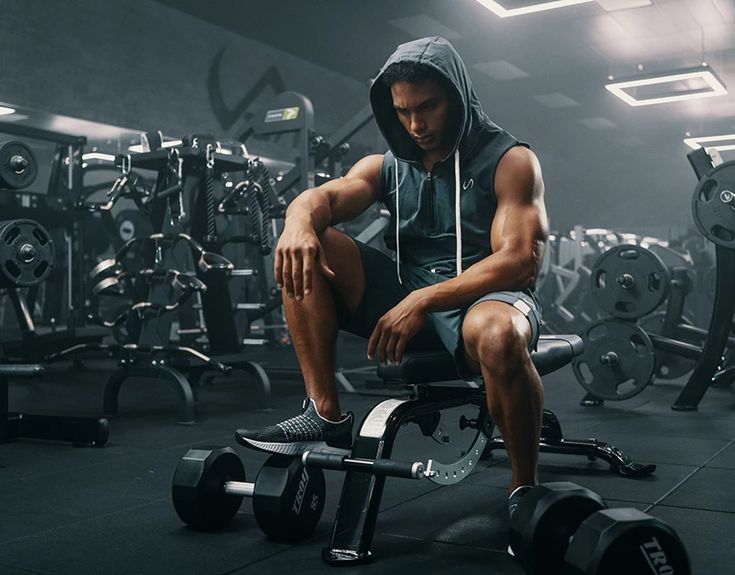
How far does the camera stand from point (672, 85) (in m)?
9.78

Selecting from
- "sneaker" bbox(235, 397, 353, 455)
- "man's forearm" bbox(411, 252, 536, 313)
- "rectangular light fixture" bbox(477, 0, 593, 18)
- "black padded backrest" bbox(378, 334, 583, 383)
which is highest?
"rectangular light fixture" bbox(477, 0, 593, 18)

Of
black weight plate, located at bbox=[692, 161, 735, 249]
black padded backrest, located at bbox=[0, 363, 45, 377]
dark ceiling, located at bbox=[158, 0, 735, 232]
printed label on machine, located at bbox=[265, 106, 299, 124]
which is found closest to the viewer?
black padded backrest, located at bbox=[0, 363, 45, 377]

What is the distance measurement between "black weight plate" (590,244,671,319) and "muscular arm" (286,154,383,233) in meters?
2.03

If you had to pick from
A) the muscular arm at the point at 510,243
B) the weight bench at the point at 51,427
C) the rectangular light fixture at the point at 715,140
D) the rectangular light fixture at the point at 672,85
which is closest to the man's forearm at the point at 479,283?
the muscular arm at the point at 510,243

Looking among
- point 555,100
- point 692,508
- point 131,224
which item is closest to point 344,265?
point 692,508

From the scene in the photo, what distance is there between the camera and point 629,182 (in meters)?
14.6

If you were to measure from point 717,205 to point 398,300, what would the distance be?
6.36 ft

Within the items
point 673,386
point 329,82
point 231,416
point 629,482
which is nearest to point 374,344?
point 629,482

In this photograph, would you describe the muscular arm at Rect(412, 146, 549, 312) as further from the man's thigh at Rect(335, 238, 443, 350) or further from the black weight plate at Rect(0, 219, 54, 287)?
the black weight plate at Rect(0, 219, 54, 287)

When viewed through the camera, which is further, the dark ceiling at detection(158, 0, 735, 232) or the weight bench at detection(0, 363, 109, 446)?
the dark ceiling at detection(158, 0, 735, 232)

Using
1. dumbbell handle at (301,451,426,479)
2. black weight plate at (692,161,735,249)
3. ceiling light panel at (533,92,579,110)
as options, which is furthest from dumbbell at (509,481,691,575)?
ceiling light panel at (533,92,579,110)

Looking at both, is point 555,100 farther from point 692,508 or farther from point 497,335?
point 497,335

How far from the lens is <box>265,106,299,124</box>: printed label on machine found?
4.38 meters

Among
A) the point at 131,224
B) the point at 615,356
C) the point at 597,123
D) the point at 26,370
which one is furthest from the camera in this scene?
the point at 597,123
